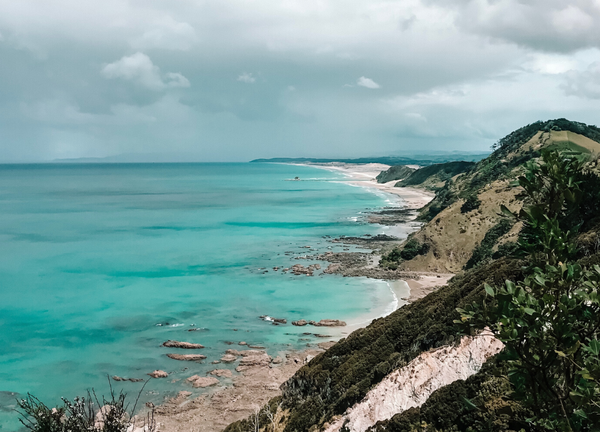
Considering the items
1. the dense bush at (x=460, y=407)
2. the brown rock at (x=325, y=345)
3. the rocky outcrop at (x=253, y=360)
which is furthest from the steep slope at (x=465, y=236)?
the dense bush at (x=460, y=407)

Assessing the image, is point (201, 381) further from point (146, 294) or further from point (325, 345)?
point (146, 294)

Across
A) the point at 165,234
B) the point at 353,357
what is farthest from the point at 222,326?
the point at 165,234

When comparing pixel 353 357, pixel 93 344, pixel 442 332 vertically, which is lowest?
pixel 93 344

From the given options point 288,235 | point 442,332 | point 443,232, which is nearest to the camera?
point 442,332

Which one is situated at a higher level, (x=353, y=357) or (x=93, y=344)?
(x=353, y=357)

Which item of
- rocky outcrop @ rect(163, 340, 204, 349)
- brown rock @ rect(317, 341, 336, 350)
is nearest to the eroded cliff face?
brown rock @ rect(317, 341, 336, 350)

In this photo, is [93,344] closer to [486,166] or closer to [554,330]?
[554,330]

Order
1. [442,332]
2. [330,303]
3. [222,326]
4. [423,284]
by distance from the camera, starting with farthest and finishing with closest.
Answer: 1. [423,284]
2. [330,303]
3. [222,326]
4. [442,332]
